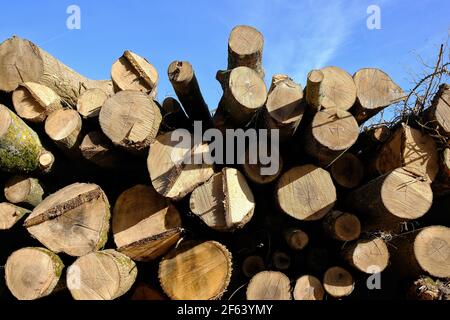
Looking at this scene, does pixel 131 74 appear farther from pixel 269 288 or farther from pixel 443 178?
pixel 443 178

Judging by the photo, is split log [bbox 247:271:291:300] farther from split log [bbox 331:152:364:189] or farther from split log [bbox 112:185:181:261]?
split log [bbox 331:152:364:189]

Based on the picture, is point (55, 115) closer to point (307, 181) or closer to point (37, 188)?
point (37, 188)

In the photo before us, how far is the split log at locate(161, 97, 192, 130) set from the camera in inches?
130

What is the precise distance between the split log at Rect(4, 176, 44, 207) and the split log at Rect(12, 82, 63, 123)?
0.50 metres

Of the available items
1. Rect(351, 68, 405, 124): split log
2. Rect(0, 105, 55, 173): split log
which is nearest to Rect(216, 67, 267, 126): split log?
Rect(351, 68, 405, 124): split log

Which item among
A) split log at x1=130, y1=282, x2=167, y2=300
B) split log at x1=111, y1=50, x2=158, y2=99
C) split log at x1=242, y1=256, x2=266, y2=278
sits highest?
split log at x1=111, y1=50, x2=158, y2=99

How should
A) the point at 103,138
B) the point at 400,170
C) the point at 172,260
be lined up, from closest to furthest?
the point at 400,170, the point at 172,260, the point at 103,138

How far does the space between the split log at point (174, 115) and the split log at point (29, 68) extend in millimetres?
1017

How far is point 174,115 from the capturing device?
132 inches

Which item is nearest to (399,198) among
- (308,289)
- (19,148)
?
(308,289)

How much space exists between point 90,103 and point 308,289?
2.24 meters

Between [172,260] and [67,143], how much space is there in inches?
48.8
